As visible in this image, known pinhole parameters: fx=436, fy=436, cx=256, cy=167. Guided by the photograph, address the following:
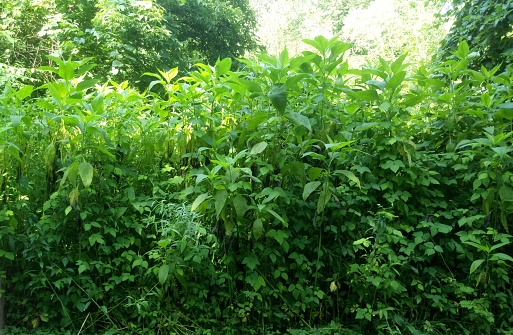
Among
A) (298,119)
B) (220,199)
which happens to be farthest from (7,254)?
(298,119)

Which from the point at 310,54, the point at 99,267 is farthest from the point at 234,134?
the point at 99,267

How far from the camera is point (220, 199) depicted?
10.1 ft

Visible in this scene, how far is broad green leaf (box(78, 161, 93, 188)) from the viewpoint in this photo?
313 centimetres

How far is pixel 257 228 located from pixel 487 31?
4913 mm

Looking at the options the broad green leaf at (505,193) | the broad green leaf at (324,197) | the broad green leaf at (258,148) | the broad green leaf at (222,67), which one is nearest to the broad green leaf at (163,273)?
the broad green leaf at (258,148)

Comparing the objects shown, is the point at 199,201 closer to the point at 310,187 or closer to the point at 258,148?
the point at 258,148

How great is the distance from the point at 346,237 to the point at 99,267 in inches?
77.8

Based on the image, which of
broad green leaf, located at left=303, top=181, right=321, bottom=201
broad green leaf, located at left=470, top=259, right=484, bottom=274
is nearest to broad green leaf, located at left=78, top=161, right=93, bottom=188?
broad green leaf, located at left=303, top=181, right=321, bottom=201

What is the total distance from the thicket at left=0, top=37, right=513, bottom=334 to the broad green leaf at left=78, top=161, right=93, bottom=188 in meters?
0.01

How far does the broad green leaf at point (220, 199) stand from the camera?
3.05m

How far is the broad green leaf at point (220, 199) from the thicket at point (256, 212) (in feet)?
0.03

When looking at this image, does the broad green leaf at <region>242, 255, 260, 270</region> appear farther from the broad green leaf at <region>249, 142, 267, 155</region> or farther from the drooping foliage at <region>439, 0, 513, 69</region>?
the drooping foliage at <region>439, 0, 513, 69</region>

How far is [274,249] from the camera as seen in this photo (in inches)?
135

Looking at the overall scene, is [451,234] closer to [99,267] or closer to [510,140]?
[510,140]
